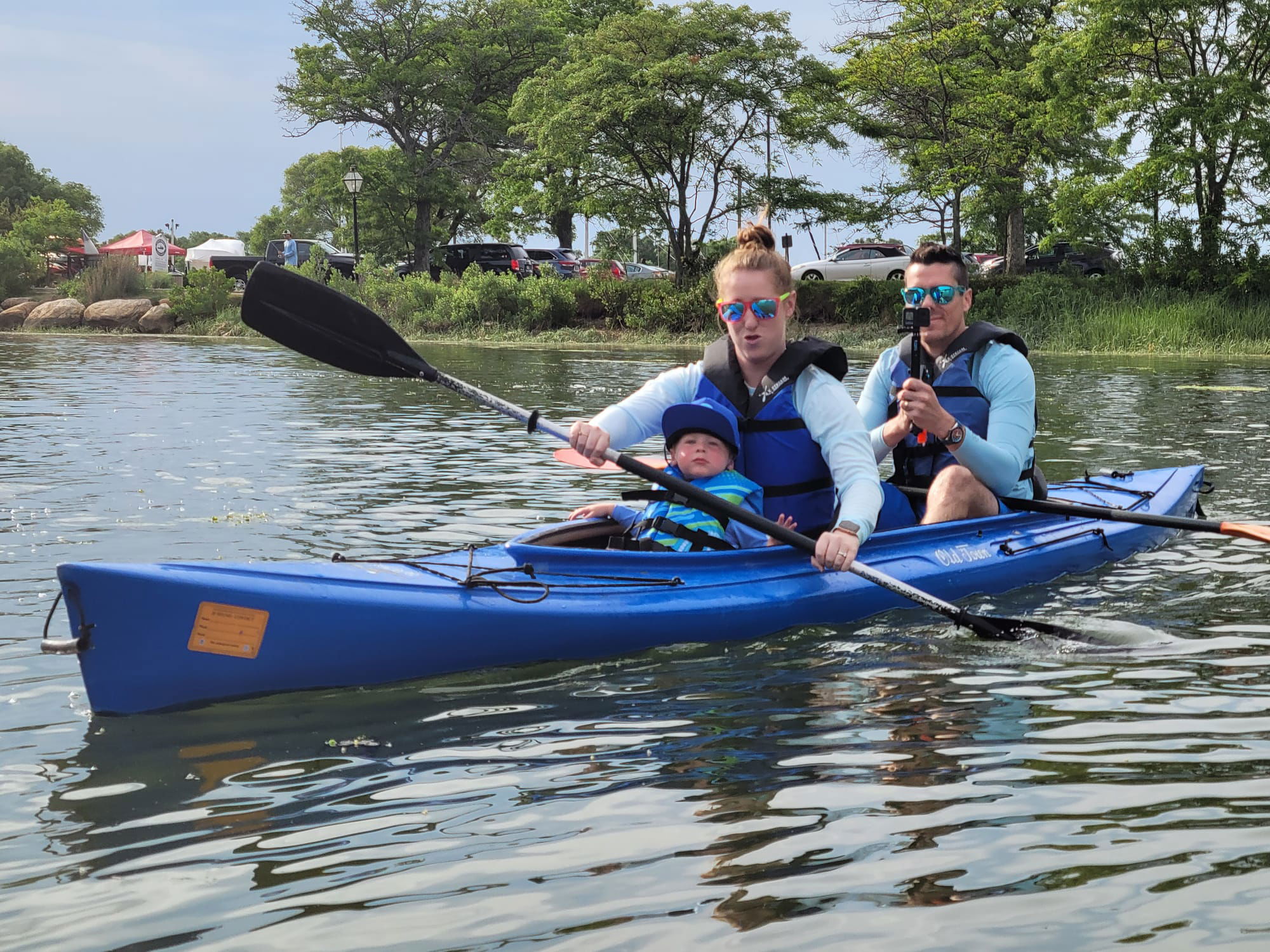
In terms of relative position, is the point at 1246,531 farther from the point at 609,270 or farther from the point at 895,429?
the point at 609,270

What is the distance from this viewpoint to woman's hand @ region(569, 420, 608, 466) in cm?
443

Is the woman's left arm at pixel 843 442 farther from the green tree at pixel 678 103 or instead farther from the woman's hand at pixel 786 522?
the green tree at pixel 678 103

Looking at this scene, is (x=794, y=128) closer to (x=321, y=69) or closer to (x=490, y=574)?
(x=321, y=69)

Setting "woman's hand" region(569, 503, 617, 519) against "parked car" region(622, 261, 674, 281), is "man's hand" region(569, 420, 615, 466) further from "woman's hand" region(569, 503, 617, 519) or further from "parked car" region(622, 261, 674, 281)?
"parked car" region(622, 261, 674, 281)

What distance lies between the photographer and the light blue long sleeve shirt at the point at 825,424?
4523 millimetres

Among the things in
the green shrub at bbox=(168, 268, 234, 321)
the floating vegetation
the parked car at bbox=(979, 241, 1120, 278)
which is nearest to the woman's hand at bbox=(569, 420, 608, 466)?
the floating vegetation

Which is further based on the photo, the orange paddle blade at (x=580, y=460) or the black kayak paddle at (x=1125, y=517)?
the black kayak paddle at (x=1125, y=517)

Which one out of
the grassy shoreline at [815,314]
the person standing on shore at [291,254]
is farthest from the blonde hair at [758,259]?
the person standing on shore at [291,254]

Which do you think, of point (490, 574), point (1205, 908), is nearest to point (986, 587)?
point (490, 574)

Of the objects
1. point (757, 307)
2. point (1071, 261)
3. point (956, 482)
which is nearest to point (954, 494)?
point (956, 482)

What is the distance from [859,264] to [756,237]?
932 inches

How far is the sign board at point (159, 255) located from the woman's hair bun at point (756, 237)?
36267mm

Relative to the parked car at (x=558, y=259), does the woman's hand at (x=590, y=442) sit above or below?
below

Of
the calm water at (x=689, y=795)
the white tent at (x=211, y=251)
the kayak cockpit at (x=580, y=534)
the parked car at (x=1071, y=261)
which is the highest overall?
the white tent at (x=211, y=251)
